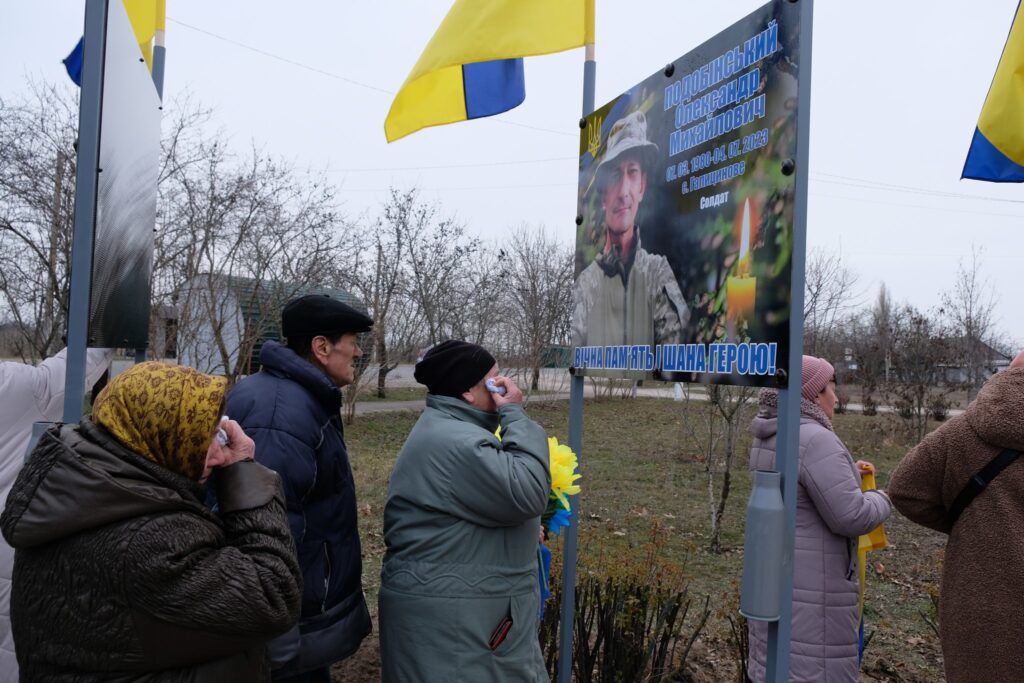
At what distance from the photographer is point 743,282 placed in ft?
6.12

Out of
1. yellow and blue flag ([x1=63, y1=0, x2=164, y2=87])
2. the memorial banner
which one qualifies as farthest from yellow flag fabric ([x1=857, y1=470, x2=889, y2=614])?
yellow and blue flag ([x1=63, y1=0, x2=164, y2=87])

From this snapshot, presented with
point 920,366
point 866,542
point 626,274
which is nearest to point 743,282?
point 626,274

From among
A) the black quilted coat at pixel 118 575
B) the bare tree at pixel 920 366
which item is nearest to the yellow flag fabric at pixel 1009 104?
the black quilted coat at pixel 118 575

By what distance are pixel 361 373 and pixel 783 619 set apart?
1322cm

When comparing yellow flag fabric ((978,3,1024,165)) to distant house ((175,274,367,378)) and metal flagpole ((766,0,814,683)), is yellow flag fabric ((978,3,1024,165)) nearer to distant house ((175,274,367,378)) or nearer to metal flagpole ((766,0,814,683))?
metal flagpole ((766,0,814,683))

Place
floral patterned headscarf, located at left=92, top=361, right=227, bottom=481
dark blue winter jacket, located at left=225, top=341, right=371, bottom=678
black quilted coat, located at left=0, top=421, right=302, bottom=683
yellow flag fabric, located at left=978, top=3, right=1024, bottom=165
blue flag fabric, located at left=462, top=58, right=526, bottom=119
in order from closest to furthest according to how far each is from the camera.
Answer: black quilted coat, located at left=0, top=421, right=302, bottom=683
floral patterned headscarf, located at left=92, top=361, right=227, bottom=481
dark blue winter jacket, located at left=225, top=341, right=371, bottom=678
yellow flag fabric, located at left=978, top=3, right=1024, bottom=165
blue flag fabric, located at left=462, top=58, right=526, bottom=119

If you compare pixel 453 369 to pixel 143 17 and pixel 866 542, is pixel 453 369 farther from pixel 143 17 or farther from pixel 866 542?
pixel 866 542

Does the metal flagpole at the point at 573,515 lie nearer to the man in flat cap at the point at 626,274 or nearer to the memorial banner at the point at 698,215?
the memorial banner at the point at 698,215

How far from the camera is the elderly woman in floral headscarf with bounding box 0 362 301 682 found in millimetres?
1487

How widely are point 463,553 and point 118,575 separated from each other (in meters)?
1.02

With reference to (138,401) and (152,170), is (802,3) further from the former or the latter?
(152,170)

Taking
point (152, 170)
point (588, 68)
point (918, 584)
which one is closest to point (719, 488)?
point (918, 584)

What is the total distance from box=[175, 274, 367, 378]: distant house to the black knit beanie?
940 cm

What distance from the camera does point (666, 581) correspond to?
4.83 metres
